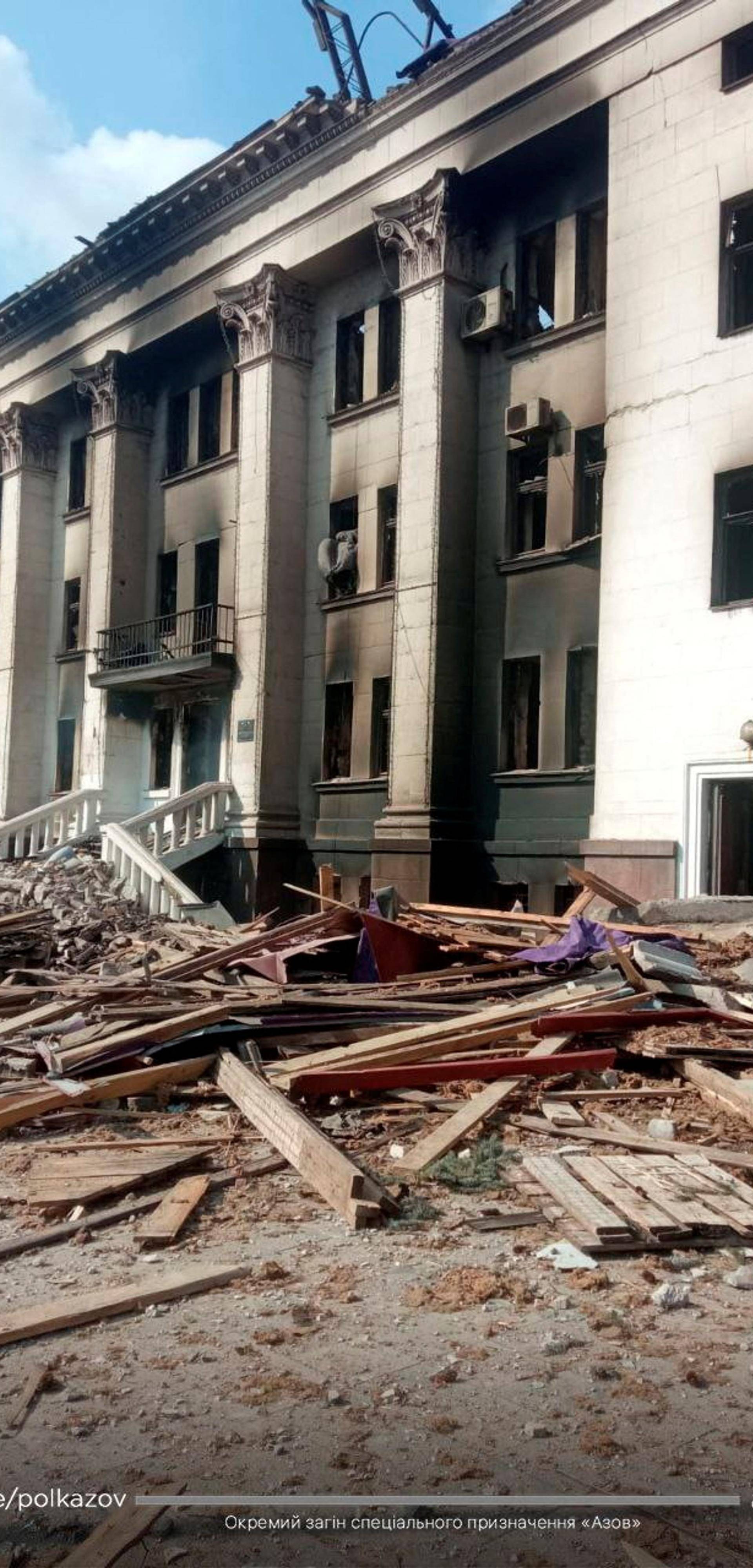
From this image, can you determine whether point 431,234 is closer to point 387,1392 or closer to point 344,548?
point 344,548

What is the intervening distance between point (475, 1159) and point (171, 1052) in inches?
120

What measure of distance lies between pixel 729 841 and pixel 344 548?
986 cm

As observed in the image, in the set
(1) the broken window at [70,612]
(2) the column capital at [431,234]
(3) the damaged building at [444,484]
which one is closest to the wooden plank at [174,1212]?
(3) the damaged building at [444,484]

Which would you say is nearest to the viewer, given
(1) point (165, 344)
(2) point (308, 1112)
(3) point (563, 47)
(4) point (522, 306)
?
(2) point (308, 1112)

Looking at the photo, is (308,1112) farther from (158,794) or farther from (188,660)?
(158,794)

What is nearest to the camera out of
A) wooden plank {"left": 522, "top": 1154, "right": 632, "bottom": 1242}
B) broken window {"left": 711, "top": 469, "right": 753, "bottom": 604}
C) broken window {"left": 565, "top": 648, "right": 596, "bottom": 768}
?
wooden plank {"left": 522, "top": 1154, "right": 632, "bottom": 1242}

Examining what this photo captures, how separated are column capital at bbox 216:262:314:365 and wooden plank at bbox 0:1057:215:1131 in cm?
1785

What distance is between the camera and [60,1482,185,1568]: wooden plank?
3279mm

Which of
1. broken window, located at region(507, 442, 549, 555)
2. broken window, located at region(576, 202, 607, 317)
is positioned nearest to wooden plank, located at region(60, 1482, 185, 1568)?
broken window, located at region(507, 442, 549, 555)

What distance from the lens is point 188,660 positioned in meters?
24.0

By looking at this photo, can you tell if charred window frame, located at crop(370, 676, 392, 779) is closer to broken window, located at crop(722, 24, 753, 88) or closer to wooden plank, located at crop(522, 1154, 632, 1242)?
broken window, located at crop(722, 24, 753, 88)

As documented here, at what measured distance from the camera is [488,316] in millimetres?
19906

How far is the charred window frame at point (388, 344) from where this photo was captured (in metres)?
22.5

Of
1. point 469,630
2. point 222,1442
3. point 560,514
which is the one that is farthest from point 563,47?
point 222,1442
